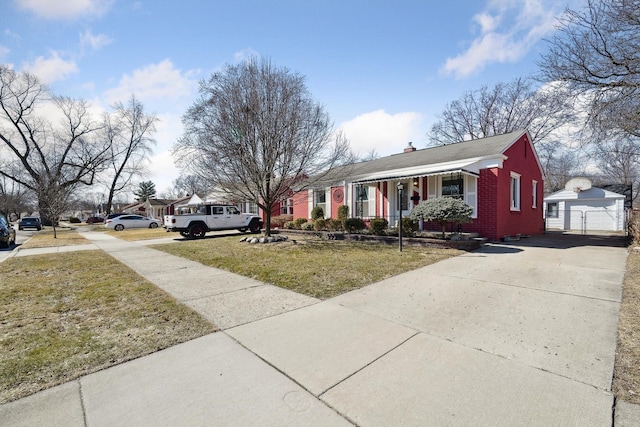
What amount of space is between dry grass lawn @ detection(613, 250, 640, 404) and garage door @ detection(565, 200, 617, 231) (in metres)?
21.5

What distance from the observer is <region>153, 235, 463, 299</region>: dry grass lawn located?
18.9 ft

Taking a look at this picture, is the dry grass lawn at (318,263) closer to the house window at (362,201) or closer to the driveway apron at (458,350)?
the driveway apron at (458,350)

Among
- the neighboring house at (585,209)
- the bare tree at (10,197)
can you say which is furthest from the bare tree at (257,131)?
the bare tree at (10,197)

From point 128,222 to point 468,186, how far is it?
30193 millimetres

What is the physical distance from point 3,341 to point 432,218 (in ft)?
34.3

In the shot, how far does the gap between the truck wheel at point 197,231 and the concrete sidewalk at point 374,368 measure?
12.1 meters

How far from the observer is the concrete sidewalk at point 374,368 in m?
2.09

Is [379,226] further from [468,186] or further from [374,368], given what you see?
[374,368]

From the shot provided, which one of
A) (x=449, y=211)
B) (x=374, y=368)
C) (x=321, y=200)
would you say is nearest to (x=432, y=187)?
(x=449, y=211)

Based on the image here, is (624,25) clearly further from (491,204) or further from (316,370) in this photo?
(316,370)

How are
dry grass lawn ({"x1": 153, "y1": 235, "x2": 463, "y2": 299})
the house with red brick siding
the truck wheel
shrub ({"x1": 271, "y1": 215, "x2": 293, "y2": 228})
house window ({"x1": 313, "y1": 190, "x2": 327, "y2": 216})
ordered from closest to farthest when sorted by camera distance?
dry grass lawn ({"x1": 153, "y1": 235, "x2": 463, "y2": 299})
the house with red brick siding
the truck wheel
house window ({"x1": 313, "y1": 190, "x2": 327, "y2": 216})
shrub ({"x1": 271, "y1": 215, "x2": 293, "y2": 228})

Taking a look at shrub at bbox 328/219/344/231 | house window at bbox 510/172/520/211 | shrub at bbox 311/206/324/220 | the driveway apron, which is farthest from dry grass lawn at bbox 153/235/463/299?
house window at bbox 510/172/520/211

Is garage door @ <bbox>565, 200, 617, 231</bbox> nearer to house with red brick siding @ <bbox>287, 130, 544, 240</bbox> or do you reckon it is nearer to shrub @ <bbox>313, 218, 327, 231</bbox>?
house with red brick siding @ <bbox>287, 130, 544, 240</bbox>

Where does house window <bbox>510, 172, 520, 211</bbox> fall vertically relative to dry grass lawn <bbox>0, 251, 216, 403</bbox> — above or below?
above
